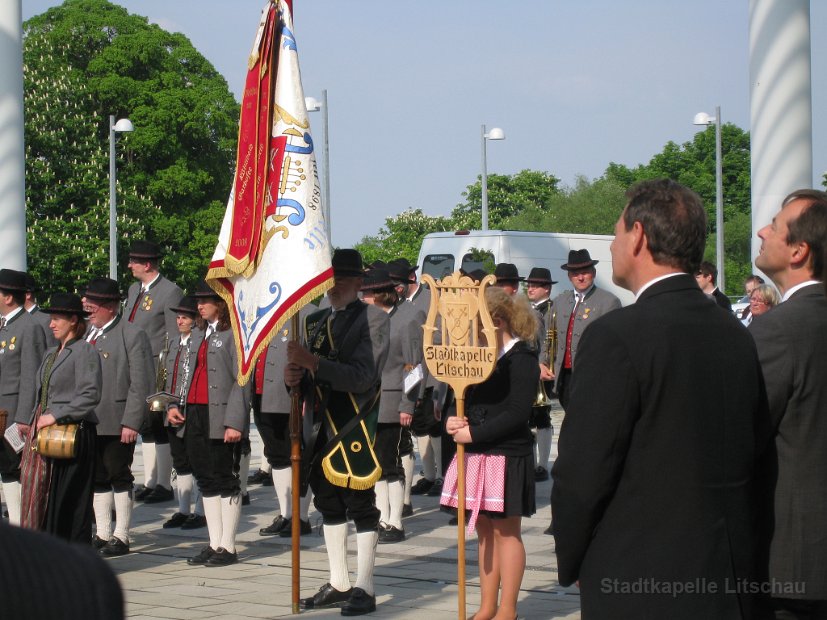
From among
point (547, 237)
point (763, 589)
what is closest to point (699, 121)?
point (547, 237)

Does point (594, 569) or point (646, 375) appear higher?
point (646, 375)

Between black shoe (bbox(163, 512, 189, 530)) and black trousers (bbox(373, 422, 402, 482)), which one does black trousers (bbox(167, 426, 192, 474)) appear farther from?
black trousers (bbox(373, 422, 402, 482))

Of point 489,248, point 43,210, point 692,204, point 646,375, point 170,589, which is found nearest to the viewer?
point 646,375

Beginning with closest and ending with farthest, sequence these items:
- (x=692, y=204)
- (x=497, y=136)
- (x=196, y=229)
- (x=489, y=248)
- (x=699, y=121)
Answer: (x=692, y=204)
(x=489, y=248)
(x=699, y=121)
(x=497, y=136)
(x=196, y=229)

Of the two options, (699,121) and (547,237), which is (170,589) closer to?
(547,237)

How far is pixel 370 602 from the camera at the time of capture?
7.27 meters

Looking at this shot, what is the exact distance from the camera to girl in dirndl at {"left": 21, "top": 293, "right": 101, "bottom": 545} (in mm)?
8086

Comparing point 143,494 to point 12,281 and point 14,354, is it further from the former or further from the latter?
point 12,281

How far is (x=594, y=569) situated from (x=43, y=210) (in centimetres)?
4139

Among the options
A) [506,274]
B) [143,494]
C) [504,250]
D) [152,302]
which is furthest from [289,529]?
[504,250]

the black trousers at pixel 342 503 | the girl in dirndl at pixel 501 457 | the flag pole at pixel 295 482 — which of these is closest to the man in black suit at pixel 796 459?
the girl in dirndl at pixel 501 457

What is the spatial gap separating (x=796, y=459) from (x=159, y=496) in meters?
9.93

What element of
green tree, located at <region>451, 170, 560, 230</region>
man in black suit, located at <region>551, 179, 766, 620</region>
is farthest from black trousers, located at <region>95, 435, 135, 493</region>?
green tree, located at <region>451, 170, 560, 230</region>

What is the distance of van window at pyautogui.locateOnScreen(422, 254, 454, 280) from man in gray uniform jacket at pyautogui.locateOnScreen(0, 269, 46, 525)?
1338 cm
